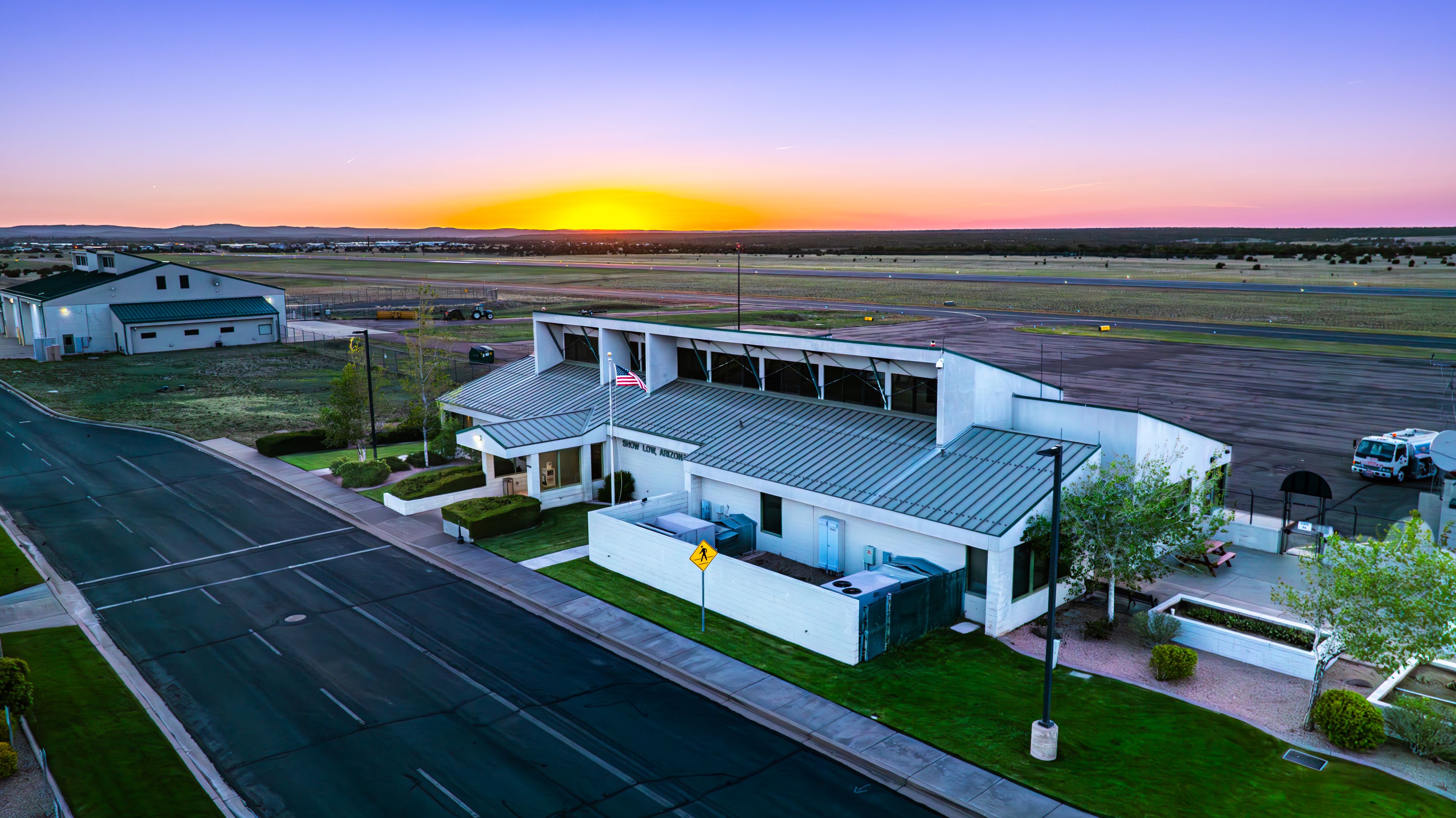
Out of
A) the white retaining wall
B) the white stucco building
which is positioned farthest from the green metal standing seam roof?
the white retaining wall

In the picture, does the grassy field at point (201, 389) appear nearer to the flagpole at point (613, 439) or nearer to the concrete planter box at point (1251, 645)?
the flagpole at point (613, 439)

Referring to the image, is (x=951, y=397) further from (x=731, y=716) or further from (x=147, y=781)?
(x=147, y=781)

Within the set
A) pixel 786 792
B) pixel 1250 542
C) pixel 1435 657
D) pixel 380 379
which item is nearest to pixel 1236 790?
pixel 1435 657

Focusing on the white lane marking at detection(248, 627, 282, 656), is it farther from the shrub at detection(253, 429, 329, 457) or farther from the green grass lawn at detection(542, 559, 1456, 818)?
the shrub at detection(253, 429, 329, 457)

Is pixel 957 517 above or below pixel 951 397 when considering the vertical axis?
below

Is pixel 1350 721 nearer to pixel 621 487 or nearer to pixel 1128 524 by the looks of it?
pixel 1128 524

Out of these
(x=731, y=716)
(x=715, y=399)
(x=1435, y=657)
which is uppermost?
(x=715, y=399)

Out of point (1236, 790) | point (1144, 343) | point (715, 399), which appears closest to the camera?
point (1236, 790)
